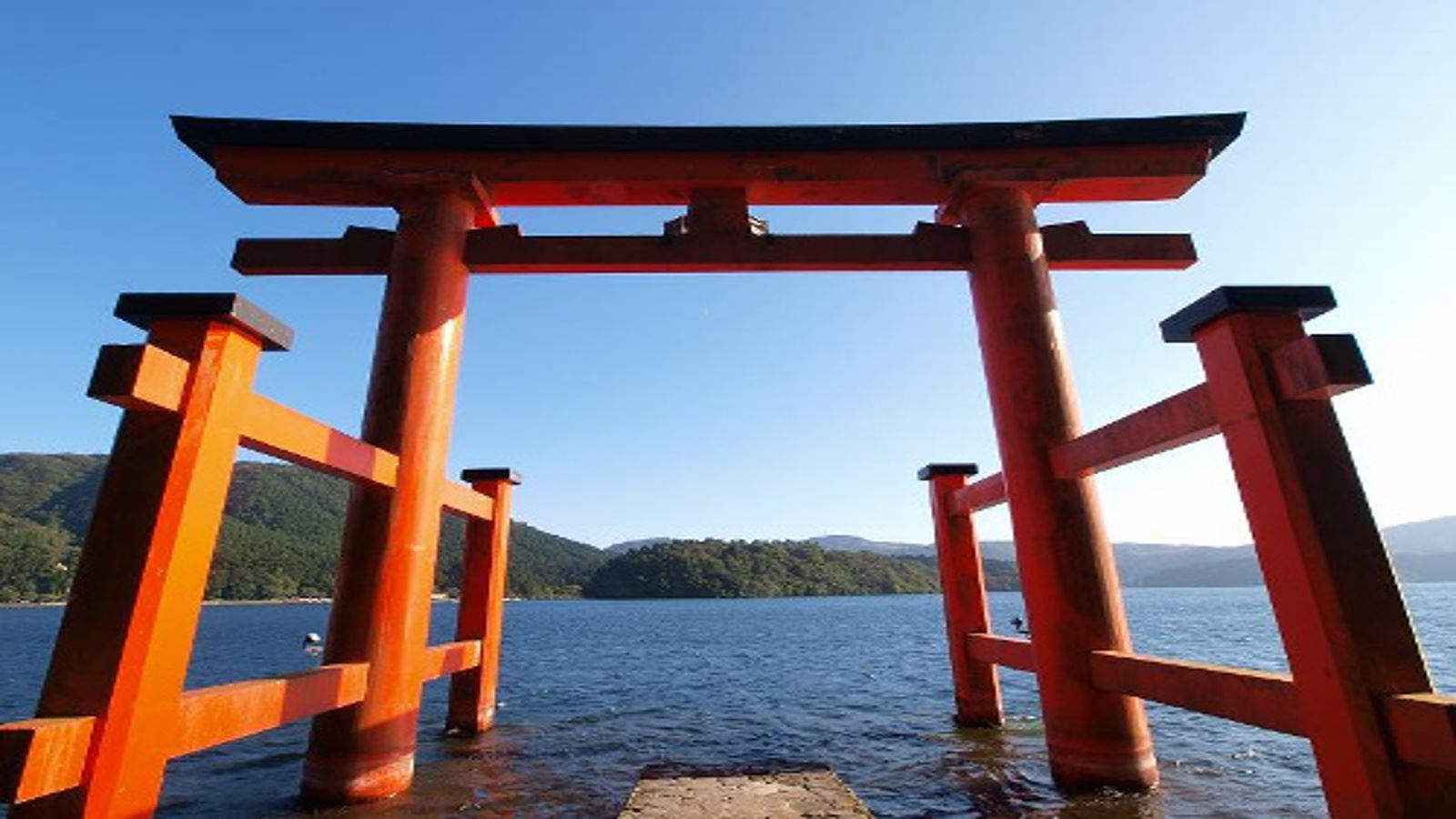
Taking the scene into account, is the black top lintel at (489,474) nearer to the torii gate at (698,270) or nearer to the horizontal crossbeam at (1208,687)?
the torii gate at (698,270)

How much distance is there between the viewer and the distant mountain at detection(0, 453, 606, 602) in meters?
98.8

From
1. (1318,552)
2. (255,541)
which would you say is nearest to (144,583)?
(1318,552)

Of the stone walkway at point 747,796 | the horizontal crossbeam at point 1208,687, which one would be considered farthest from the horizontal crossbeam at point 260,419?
the horizontal crossbeam at point 1208,687

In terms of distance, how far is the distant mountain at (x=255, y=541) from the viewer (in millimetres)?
98812

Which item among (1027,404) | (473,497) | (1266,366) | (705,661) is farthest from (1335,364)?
(705,661)

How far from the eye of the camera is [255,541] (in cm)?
11725

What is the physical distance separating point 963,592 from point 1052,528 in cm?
258

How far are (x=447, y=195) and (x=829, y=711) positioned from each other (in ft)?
32.0

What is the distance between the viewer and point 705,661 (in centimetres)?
2497

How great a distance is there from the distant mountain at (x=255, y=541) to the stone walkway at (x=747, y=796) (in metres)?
85.4

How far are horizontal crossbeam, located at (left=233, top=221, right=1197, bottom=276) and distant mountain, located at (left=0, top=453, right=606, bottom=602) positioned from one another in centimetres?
8415

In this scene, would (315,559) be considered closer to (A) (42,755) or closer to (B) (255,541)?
(B) (255,541)

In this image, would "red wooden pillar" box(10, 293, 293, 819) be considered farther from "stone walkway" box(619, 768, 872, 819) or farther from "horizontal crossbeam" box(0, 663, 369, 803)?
"stone walkway" box(619, 768, 872, 819)

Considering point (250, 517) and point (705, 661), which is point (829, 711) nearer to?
point (705, 661)
